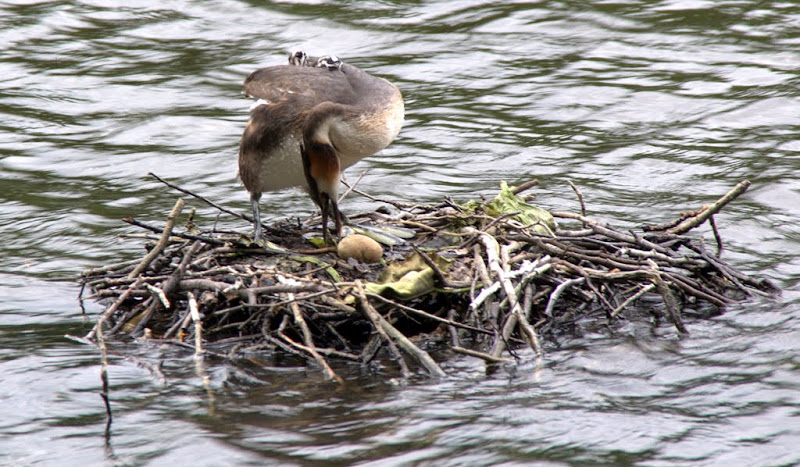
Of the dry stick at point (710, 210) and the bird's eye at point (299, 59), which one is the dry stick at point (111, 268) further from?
the dry stick at point (710, 210)

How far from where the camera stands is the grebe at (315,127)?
20.9 ft

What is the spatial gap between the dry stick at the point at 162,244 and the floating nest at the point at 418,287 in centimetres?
1

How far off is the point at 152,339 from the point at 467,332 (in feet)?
5.86

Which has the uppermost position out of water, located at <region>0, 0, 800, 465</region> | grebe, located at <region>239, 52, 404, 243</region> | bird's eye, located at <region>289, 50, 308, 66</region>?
bird's eye, located at <region>289, 50, 308, 66</region>

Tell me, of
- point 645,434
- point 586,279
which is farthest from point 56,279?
point 645,434

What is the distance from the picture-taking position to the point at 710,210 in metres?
6.68

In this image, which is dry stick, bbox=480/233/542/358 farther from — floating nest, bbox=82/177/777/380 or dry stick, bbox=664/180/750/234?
dry stick, bbox=664/180/750/234

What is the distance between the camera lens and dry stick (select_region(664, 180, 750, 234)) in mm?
6538

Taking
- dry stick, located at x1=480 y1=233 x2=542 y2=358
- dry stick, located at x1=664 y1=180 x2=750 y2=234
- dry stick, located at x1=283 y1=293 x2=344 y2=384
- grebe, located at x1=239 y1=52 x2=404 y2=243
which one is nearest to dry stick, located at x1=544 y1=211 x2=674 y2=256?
dry stick, located at x1=664 y1=180 x2=750 y2=234

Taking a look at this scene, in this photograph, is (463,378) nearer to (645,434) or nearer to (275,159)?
(645,434)

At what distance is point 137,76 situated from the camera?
42.3 ft

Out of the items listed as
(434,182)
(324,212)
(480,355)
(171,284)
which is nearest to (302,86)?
(324,212)

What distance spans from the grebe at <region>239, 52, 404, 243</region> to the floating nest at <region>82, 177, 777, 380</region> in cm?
40

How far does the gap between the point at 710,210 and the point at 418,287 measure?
2.10m
